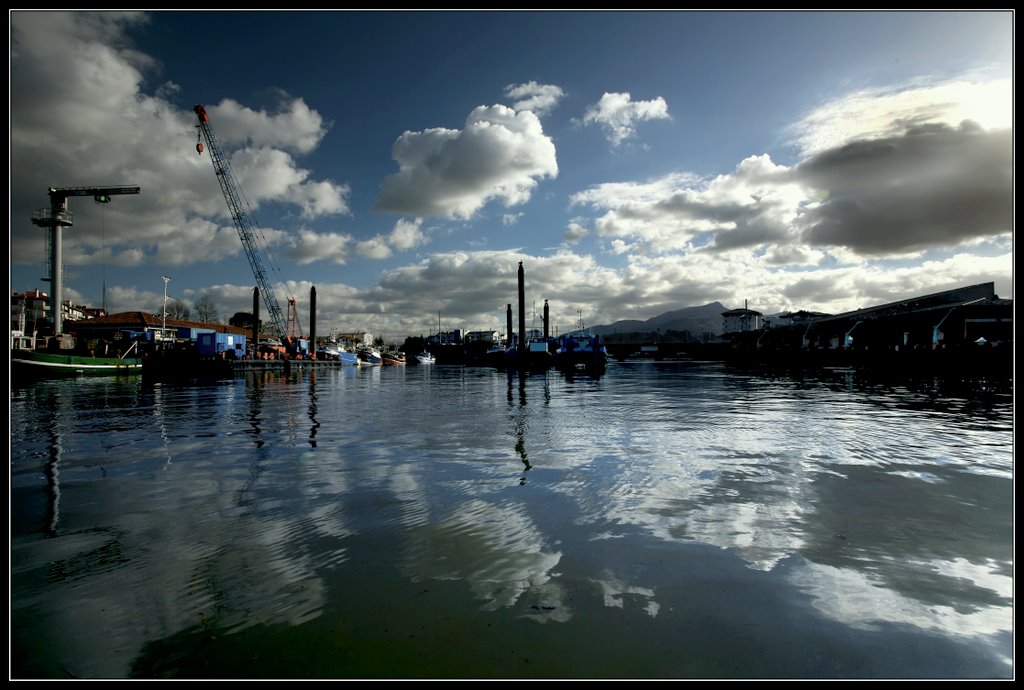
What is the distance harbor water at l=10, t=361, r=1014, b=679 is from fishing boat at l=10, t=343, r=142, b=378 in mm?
45637

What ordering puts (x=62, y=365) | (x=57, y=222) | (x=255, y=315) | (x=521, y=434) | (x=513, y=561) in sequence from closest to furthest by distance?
(x=513, y=561), (x=521, y=434), (x=62, y=365), (x=57, y=222), (x=255, y=315)

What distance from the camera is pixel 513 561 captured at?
5164 millimetres

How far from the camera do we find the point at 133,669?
11.1ft

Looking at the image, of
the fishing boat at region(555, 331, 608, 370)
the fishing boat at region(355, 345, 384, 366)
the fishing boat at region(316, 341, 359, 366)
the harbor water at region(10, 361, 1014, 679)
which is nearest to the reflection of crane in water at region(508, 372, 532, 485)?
the harbor water at region(10, 361, 1014, 679)

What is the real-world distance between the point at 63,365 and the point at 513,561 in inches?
2370

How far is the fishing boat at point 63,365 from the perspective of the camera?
142 ft

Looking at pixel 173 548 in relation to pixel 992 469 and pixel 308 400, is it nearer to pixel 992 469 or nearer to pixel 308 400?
pixel 992 469

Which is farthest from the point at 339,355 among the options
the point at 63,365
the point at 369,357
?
the point at 63,365

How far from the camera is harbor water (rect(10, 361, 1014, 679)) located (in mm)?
3537

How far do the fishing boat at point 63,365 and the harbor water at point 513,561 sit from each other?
45637 millimetres

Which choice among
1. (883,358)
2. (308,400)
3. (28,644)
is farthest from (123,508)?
(883,358)

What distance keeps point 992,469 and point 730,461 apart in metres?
5.04

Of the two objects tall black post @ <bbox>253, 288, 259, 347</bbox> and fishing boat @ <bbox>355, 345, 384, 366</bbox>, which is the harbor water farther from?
fishing boat @ <bbox>355, 345, 384, 366</bbox>

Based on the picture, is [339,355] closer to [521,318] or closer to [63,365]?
[521,318]
